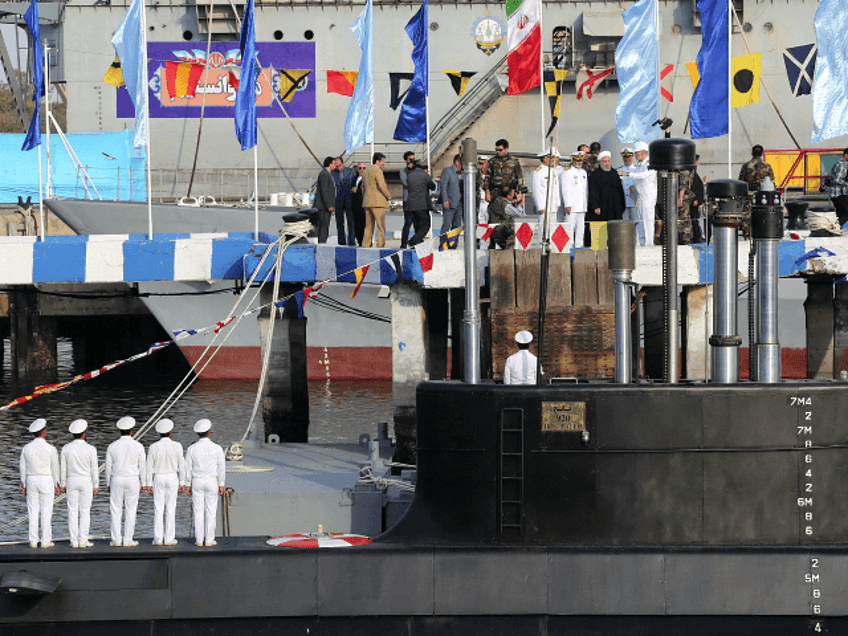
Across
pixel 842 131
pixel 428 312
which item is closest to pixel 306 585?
pixel 428 312

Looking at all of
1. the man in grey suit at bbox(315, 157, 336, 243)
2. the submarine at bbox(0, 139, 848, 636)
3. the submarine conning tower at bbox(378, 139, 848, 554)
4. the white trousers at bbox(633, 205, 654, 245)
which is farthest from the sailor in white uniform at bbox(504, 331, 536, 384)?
the man in grey suit at bbox(315, 157, 336, 243)

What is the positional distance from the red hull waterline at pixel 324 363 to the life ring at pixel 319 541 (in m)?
22.3

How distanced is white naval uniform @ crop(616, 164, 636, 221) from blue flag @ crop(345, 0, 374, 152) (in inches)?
215

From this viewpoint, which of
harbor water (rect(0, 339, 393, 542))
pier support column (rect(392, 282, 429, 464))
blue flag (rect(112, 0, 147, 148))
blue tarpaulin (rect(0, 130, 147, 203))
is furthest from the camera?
blue tarpaulin (rect(0, 130, 147, 203))

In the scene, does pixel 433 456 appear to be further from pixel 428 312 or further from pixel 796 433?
pixel 428 312

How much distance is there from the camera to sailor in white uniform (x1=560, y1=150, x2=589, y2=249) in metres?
19.1

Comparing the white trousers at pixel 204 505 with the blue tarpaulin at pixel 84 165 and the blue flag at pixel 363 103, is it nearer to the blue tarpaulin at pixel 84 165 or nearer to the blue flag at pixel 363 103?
the blue flag at pixel 363 103

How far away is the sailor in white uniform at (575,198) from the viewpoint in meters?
19.1

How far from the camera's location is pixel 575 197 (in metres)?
19.2

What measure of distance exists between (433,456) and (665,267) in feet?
9.17

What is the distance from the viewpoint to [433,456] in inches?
420

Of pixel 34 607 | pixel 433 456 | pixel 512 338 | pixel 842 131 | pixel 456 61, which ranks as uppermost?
pixel 456 61

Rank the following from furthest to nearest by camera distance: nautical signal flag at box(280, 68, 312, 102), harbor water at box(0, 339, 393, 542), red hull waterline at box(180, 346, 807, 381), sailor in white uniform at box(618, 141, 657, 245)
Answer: red hull waterline at box(180, 346, 807, 381) → nautical signal flag at box(280, 68, 312, 102) → harbor water at box(0, 339, 393, 542) → sailor in white uniform at box(618, 141, 657, 245)

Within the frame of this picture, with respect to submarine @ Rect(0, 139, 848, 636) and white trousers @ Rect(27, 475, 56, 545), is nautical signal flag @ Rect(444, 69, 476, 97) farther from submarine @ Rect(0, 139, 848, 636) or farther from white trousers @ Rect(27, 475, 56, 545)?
white trousers @ Rect(27, 475, 56, 545)
